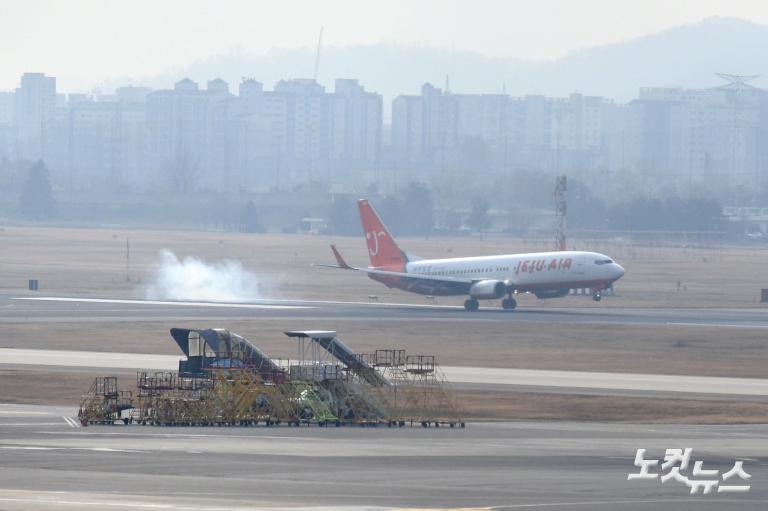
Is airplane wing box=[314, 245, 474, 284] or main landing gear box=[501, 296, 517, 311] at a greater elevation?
airplane wing box=[314, 245, 474, 284]

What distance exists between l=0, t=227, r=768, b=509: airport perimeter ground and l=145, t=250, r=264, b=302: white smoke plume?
3511mm

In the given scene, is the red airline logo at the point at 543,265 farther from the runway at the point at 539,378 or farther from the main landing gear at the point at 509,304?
the runway at the point at 539,378

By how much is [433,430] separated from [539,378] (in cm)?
1917

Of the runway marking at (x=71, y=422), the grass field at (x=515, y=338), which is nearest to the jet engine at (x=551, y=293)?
the grass field at (x=515, y=338)

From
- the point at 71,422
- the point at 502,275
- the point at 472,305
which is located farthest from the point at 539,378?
the point at 502,275

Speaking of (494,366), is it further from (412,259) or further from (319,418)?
(412,259)

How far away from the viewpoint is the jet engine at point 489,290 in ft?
388

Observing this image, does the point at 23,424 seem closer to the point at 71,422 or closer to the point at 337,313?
the point at 71,422

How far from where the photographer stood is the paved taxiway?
3812 centimetres

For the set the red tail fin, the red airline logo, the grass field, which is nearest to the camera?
the grass field

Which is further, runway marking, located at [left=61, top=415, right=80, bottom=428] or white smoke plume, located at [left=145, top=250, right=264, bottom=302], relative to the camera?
white smoke plume, located at [left=145, top=250, right=264, bottom=302]

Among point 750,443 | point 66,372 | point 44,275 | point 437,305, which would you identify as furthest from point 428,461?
point 44,275

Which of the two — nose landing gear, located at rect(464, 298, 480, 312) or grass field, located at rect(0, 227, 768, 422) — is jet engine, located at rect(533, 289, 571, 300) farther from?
grass field, located at rect(0, 227, 768, 422)

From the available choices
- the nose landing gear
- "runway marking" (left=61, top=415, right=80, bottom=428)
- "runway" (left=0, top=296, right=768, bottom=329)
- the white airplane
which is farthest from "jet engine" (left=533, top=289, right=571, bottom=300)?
"runway marking" (left=61, top=415, right=80, bottom=428)
